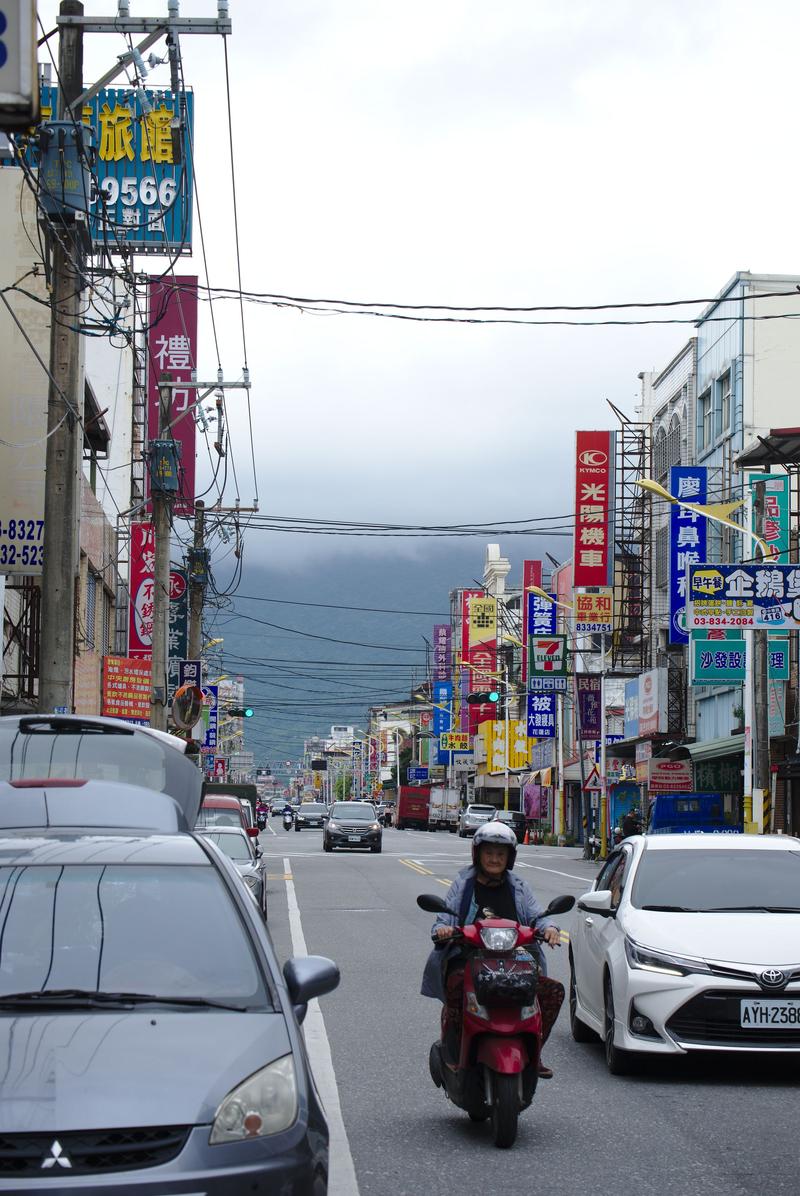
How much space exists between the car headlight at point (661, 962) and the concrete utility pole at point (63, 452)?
797 cm

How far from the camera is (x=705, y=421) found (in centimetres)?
5303

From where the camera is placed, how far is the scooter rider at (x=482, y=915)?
26.9ft

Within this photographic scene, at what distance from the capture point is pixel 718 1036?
9617 millimetres

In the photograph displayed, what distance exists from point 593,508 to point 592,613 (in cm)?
398

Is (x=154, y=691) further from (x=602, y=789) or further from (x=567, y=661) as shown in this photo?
(x=567, y=661)

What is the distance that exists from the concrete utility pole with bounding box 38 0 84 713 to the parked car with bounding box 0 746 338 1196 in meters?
9.70

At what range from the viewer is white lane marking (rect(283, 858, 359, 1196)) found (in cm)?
708

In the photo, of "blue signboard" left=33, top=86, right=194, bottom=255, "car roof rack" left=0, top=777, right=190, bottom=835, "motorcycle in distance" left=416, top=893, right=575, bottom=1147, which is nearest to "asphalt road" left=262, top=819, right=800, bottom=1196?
"motorcycle in distance" left=416, top=893, right=575, bottom=1147

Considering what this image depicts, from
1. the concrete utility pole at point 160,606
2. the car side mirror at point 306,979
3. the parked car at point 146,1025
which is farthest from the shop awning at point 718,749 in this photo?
the parked car at point 146,1025

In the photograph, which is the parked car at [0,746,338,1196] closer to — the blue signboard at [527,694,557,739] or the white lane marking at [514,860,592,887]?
the white lane marking at [514,860,592,887]

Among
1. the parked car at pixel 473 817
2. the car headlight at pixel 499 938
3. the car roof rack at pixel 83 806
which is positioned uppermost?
the car roof rack at pixel 83 806

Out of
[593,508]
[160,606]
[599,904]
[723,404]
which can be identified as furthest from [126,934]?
[593,508]

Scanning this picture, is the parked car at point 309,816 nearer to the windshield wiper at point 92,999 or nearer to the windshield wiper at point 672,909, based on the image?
the windshield wiper at point 672,909

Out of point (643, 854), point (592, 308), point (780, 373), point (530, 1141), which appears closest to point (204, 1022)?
point (530, 1141)
